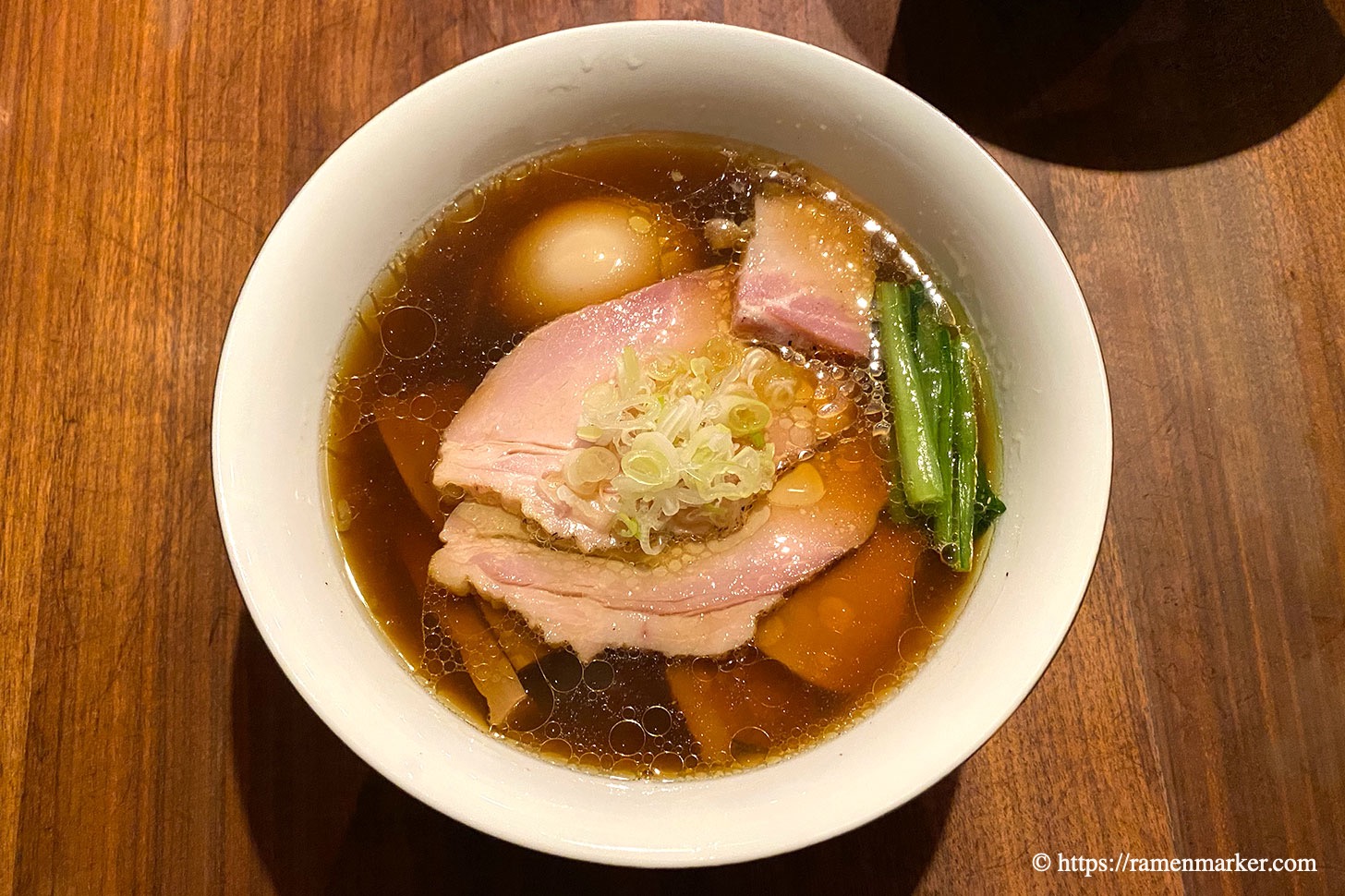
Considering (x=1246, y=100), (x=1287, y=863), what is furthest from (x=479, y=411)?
(x=1246, y=100)

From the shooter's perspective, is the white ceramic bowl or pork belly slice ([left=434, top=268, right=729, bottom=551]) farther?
pork belly slice ([left=434, top=268, right=729, bottom=551])

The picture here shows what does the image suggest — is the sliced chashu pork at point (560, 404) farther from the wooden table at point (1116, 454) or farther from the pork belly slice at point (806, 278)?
the wooden table at point (1116, 454)

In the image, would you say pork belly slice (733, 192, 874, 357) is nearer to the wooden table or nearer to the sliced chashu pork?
the sliced chashu pork

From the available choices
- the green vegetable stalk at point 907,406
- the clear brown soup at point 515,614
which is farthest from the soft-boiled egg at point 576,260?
the green vegetable stalk at point 907,406

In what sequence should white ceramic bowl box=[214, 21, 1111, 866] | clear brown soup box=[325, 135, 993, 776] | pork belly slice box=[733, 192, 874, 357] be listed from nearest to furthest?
1. white ceramic bowl box=[214, 21, 1111, 866]
2. clear brown soup box=[325, 135, 993, 776]
3. pork belly slice box=[733, 192, 874, 357]

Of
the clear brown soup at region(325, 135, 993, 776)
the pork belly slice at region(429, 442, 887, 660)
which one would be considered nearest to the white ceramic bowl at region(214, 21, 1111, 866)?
the clear brown soup at region(325, 135, 993, 776)

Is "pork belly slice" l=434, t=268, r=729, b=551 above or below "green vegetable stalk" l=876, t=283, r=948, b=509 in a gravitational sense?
above

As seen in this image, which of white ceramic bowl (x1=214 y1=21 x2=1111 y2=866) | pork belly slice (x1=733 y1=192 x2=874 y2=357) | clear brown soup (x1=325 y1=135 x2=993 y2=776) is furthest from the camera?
pork belly slice (x1=733 y1=192 x2=874 y2=357)

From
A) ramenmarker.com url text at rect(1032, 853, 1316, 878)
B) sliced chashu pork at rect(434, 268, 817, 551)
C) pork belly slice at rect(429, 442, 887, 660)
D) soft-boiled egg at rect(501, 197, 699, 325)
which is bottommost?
ramenmarker.com url text at rect(1032, 853, 1316, 878)
